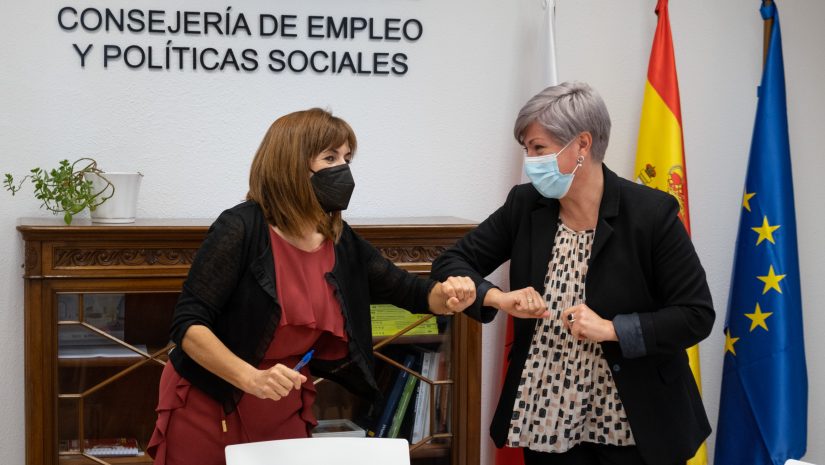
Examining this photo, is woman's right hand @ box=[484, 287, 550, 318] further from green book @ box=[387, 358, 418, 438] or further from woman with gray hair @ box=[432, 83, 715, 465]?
green book @ box=[387, 358, 418, 438]

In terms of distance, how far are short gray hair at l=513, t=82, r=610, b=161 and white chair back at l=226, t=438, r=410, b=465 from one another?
2.65 ft

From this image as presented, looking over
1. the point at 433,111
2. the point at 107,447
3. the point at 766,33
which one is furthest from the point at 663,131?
the point at 107,447

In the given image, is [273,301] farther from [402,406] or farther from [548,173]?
[402,406]

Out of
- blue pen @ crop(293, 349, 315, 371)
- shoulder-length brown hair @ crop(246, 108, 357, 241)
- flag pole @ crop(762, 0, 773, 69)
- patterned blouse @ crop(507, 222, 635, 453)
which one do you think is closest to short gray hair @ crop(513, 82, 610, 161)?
patterned blouse @ crop(507, 222, 635, 453)

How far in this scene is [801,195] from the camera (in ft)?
12.1

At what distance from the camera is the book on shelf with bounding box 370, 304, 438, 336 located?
120 inches

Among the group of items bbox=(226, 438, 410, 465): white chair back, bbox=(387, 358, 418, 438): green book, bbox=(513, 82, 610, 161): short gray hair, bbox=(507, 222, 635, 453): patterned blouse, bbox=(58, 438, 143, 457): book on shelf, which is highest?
bbox=(513, 82, 610, 161): short gray hair

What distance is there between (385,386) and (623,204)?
1206 mm

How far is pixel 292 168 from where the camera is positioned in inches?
81.7

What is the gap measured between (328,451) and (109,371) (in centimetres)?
113

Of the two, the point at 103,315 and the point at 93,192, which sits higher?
the point at 93,192

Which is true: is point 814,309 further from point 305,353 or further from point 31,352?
point 31,352

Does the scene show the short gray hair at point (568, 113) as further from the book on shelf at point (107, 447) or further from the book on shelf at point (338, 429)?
the book on shelf at point (107, 447)

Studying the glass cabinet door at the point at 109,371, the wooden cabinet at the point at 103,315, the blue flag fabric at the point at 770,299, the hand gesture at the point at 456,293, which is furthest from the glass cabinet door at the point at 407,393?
the blue flag fabric at the point at 770,299
